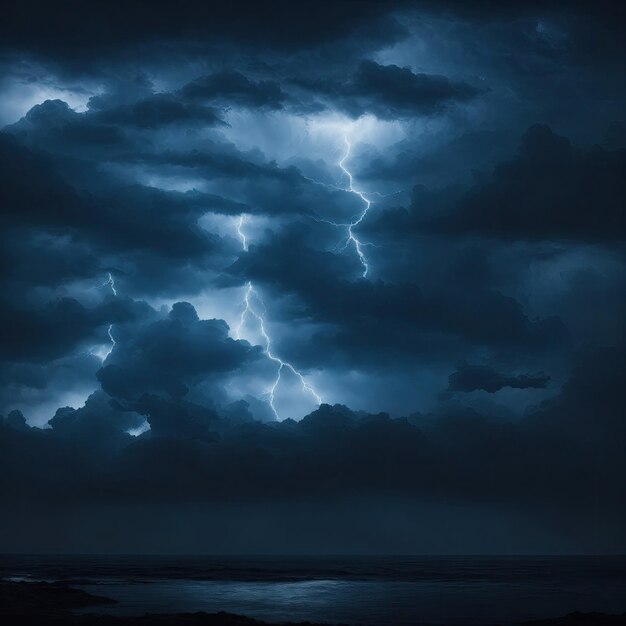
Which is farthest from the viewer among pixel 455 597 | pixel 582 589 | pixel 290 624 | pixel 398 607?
pixel 582 589

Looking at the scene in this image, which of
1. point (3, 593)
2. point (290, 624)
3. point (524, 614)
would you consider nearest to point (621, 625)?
point (524, 614)

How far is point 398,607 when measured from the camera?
2606 inches

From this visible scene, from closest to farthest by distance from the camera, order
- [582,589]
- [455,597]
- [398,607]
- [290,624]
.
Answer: [290,624] < [398,607] < [455,597] < [582,589]

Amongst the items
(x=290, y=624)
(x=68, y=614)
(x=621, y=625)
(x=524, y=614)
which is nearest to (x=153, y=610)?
(x=68, y=614)

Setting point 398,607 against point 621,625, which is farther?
point 398,607

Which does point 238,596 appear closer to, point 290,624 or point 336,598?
point 336,598

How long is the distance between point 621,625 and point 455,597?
104ft

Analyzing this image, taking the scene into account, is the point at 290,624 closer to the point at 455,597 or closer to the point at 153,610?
the point at 153,610

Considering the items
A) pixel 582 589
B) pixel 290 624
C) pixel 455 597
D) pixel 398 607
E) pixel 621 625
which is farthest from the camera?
pixel 582 589

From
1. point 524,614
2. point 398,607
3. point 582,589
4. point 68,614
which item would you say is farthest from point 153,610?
point 582,589

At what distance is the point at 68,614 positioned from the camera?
52.2 m

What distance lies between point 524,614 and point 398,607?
34.3 ft

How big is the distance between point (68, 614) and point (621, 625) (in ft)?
107

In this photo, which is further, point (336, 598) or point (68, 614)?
point (336, 598)
